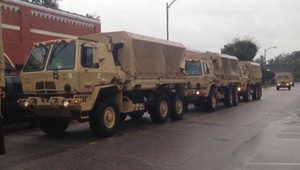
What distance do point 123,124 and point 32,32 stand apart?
27.3 feet

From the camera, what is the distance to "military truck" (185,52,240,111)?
18.9 m

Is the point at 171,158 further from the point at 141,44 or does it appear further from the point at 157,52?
the point at 157,52

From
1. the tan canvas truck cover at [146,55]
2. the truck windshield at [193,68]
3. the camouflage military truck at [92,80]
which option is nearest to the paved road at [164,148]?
the camouflage military truck at [92,80]

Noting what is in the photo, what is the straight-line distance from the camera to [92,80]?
1084 cm

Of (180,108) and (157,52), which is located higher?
(157,52)

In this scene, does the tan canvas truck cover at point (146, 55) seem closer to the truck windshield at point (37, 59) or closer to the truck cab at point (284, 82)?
the truck windshield at point (37, 59)

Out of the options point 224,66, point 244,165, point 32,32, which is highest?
point 32,32

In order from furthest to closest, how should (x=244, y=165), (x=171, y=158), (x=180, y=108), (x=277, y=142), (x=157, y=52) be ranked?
(x=180, y=108) < (x=157, y=52) < (x=277, y=142) < (x=171, y=158) < (x=244, y=165)

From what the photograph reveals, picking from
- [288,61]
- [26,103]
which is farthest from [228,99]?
[288,61]

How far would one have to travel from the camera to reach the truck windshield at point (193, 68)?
1934 centimetres

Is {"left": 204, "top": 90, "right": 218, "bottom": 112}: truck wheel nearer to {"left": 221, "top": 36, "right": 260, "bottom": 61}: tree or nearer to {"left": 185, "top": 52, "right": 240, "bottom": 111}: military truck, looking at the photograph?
{"left": 185, "top": 52, "right": 240, "bottom": 111}: military truck

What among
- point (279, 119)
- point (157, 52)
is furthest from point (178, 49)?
point (279, 119)

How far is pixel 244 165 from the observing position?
7.85 meters

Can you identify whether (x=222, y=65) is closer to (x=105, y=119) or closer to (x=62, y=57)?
(x=105, y=119)
